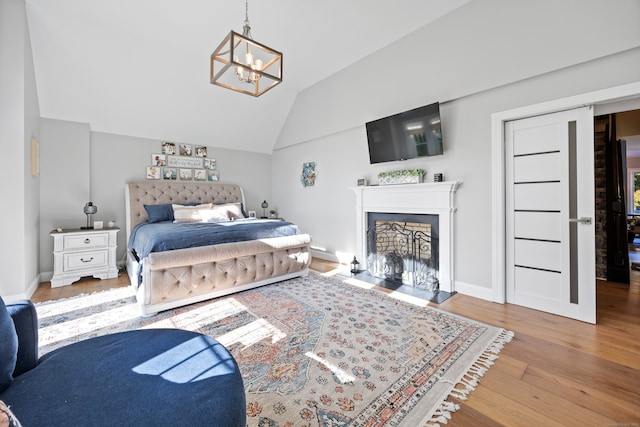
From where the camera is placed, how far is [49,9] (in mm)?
2840

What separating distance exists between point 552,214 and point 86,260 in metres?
5.61

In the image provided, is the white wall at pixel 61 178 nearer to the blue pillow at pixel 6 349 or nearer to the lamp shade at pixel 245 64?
the lamp shade at pixel 245 64

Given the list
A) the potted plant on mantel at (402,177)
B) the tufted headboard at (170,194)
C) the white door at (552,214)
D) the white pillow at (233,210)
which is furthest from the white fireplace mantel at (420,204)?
the tufted headboard at (170,194)

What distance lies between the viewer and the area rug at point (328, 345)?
4.70 feet

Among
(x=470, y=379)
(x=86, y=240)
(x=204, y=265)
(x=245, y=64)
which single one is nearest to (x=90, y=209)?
(x=86, y=240)

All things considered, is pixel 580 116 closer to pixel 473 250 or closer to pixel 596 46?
pixel 596 46

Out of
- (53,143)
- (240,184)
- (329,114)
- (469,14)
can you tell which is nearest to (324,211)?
(329,114)

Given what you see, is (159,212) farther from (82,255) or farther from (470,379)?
(470,379)

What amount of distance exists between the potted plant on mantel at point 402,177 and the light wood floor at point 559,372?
158 cm

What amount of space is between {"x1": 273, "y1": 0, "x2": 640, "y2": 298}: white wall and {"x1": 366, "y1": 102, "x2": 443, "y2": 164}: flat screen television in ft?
0.52

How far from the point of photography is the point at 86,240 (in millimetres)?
3629

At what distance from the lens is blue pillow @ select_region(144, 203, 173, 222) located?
169 inches

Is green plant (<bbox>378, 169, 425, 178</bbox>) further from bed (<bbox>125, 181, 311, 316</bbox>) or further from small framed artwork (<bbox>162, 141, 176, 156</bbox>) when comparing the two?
small framed artwork (<bbox>162, 141, 176, 156</bbox>)

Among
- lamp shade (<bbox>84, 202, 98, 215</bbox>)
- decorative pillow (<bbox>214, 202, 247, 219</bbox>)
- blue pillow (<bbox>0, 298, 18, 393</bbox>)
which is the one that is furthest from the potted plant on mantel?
lamp shade (<bbox>84, 202, 98, 215</bbox>)
